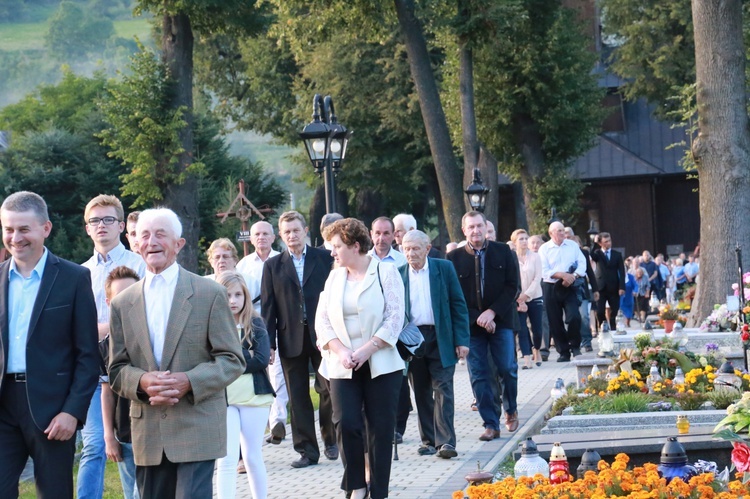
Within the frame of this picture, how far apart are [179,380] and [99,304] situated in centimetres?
228

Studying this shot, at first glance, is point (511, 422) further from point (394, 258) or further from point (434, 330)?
point (394, 258)

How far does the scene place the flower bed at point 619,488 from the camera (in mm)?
6277

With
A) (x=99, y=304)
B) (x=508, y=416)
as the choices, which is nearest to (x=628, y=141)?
(x=508, y=416)

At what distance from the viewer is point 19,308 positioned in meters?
6.44

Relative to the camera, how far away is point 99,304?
8.13m

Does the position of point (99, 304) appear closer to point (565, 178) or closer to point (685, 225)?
point (565, 178)

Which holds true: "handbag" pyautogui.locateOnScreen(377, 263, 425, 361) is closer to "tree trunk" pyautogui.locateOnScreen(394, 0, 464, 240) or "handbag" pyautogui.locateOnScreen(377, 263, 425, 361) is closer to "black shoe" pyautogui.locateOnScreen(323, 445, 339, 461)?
"black shoe" pyautogui.locateOnScreen(323, 445, 339, 461)

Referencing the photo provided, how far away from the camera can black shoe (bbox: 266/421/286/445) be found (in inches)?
447

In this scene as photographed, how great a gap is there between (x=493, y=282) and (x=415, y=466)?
2.40 meters

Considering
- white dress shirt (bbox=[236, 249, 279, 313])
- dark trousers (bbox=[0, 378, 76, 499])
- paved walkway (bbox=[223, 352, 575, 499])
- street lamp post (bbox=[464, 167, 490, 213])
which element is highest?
street lamp post (bbox=[464, 167, 490, 213])

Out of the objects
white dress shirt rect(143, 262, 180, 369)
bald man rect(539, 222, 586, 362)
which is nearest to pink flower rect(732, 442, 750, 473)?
white dress shirt rect(143, 262, 180, 369)

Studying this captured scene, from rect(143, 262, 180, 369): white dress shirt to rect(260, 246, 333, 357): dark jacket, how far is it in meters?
4.30

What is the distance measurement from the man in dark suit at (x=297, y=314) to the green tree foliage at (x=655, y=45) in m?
31.0

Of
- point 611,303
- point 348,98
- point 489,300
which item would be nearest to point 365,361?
point 489,300
